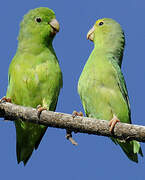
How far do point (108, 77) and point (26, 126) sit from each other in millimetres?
2052

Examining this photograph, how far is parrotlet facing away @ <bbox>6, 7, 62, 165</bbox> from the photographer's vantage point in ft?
24.3

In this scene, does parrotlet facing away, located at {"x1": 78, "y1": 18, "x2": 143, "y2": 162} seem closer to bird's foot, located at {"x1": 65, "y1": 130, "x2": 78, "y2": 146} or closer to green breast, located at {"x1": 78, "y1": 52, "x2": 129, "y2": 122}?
green breast, located at {"x1": 78, "y1": 52, "x2": 129, "y2": 122}

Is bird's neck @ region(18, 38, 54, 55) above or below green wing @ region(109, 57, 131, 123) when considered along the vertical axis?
above

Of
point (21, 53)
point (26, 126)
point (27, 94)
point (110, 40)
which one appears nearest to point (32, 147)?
point (26, 126)

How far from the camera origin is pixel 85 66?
800 centimetres

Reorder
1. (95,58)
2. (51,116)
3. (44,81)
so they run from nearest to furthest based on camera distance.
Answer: (51,116), (44,81), (95,58)

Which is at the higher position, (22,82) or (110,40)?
(110,40)

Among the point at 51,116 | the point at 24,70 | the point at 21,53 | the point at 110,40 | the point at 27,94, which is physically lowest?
the point at 51,116

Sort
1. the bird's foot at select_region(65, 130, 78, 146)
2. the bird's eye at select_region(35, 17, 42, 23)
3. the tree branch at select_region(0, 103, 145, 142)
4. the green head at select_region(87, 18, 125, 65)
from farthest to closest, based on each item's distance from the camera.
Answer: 1. the green head at select_region(87, 18, 125, 65)
2. the bird's eye at select_region(35, 17, 42, 23)
3. the bird's foot at select_region(65, 130, 78, 146)
4. the tree branch at select_region(0, 103, 145, 142)

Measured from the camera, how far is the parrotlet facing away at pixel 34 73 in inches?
292

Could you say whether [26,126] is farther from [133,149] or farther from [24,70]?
[133,149]

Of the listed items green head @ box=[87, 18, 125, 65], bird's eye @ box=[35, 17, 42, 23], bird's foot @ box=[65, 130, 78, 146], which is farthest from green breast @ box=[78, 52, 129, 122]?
bird's eye @ box=[35, 17, 42, 23]

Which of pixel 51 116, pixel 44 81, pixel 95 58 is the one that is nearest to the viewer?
pixel 51 116

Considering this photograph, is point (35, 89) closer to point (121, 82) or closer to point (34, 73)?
point (34, 73)
